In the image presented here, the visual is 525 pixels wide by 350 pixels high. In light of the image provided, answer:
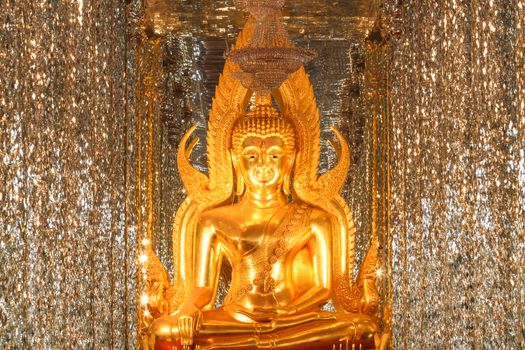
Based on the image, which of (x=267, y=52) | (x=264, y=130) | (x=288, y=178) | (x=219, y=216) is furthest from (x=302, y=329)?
(x=267, y=52)

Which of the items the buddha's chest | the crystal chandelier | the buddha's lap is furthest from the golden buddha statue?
the crystal chandelier

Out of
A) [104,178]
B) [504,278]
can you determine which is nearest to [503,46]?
[504,278]

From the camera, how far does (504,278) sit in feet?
19.6

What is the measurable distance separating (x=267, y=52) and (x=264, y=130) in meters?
1.13

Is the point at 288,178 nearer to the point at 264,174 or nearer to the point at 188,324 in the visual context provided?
the point at 264,174

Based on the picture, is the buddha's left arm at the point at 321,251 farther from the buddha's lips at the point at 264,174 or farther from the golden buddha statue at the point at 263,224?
the buddha's lips at the point at 264,174

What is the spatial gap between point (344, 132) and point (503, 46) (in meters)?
2.34

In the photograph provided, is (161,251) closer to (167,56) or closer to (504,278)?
(167,56)

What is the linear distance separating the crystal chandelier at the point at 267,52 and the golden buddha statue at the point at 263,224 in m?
0.94

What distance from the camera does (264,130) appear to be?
774cm

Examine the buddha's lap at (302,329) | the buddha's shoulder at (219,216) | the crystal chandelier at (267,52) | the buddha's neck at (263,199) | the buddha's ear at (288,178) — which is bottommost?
A: the buddha's lap at (302,329)

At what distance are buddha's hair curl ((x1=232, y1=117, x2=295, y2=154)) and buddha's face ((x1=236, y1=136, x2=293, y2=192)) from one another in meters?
0.02

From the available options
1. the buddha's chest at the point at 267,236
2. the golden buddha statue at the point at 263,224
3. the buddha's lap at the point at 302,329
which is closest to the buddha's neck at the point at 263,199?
the golden buddha statue at the point at 263,224

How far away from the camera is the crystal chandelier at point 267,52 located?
21.9 feet
